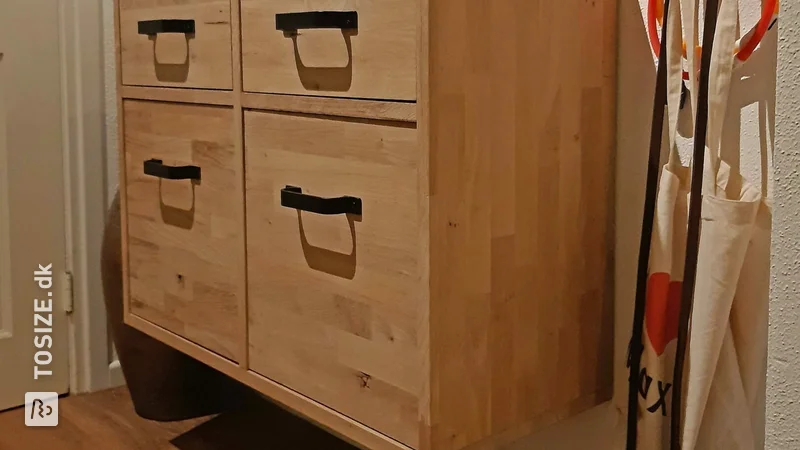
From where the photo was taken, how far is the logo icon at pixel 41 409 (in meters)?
2.10

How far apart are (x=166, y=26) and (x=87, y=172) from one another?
0.89 metres

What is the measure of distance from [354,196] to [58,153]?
1382 mm

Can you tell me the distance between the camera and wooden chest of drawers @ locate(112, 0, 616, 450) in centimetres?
101

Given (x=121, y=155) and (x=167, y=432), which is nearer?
(x=121, y=155)

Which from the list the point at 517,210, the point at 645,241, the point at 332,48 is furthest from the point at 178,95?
the point at 645,241

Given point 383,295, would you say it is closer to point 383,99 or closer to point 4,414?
point 383,99

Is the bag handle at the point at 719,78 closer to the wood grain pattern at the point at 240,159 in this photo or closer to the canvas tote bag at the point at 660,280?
the canvas tote bag at the point at 660,280

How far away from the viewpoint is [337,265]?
45.1 inches

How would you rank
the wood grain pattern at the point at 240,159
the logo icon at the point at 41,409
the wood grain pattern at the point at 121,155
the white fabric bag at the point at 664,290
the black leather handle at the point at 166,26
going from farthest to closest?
the logo icon at the point at 41,409 → the wood grain pattern at the point at 121,155 → the black leather handle at the point at 166,26 → the wood grain pattern at the point at 240,159 → the white fabric bag at the point at 664,290

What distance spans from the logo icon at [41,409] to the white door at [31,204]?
0.02m

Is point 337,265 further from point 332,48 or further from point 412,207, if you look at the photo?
point 332,48

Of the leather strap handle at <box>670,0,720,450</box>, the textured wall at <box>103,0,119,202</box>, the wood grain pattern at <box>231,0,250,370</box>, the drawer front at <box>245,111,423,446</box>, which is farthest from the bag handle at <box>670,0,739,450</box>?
the textured wall at <box>103,0,119,202</box>

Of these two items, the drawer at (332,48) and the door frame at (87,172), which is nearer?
the drawer at (332,48)

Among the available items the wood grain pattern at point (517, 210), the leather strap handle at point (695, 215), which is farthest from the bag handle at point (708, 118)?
the wood grain pattern at point (517, 210)
